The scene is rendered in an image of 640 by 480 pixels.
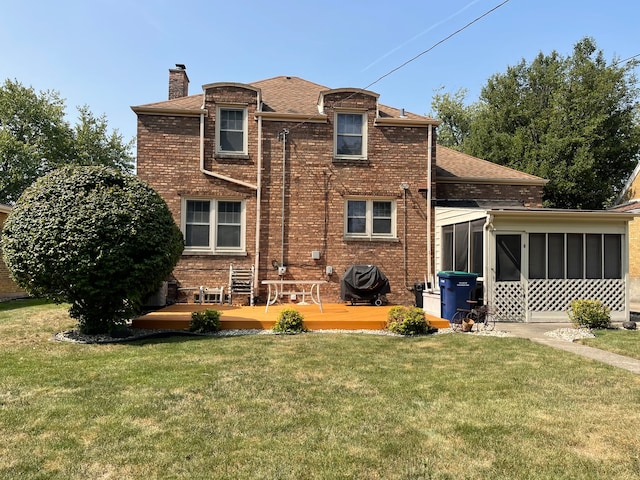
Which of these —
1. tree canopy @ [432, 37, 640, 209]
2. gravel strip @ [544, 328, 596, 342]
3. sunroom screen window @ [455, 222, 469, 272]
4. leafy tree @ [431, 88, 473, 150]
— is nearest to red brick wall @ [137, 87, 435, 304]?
sunroom screen window @ [455, 222, 469, 272]

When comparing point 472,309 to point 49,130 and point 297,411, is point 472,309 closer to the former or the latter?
point 297,411

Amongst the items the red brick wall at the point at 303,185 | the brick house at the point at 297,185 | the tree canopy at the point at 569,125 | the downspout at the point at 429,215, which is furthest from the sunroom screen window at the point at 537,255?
the tree canopy at the point at 569,125

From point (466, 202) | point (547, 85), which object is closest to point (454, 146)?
point (547, 85)

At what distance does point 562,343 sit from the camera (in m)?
7.85

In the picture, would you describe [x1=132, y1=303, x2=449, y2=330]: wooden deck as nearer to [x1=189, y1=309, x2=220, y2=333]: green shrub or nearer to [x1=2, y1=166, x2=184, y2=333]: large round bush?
[x1=189, y1=309, x2=220, y2=333]: green shrub

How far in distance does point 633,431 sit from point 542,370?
2.06m

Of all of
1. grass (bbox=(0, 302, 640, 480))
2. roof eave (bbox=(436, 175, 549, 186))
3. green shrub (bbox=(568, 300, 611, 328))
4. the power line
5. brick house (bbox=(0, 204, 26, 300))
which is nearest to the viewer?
grass (bbox=(0, 302, 640, 480))

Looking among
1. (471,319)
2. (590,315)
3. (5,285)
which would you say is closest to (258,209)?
(471,319)

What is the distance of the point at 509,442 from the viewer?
11.7 feet

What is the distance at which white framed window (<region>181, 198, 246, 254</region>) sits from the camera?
1245 centimetres

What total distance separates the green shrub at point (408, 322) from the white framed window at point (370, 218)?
14.1 ft

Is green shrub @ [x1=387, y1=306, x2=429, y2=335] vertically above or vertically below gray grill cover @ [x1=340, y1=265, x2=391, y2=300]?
below

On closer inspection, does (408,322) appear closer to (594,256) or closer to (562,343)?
(562,343)

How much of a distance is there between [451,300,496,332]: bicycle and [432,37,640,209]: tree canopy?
61.0ft
